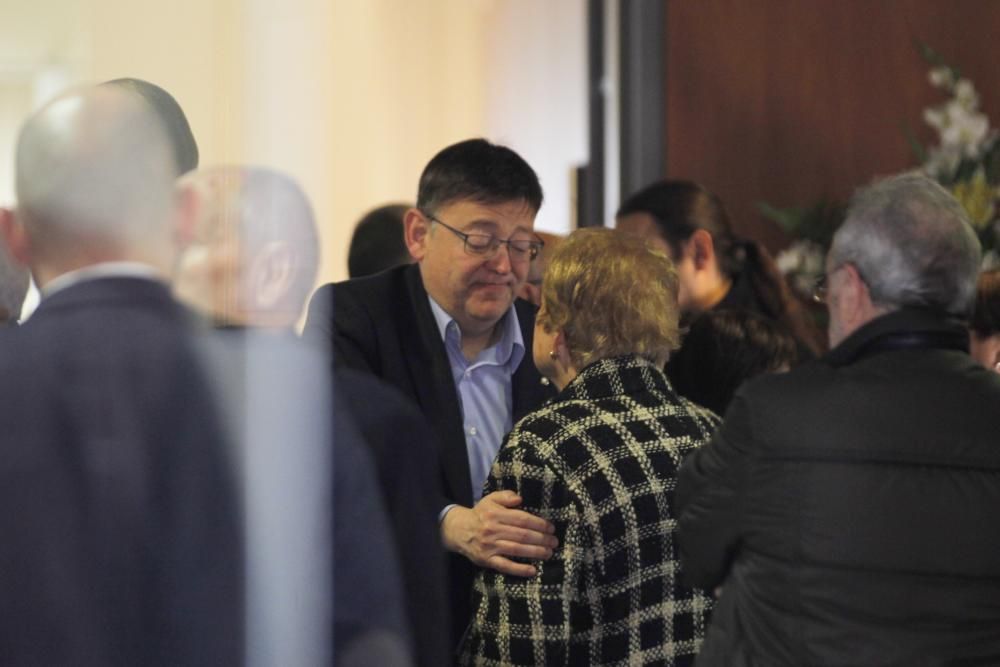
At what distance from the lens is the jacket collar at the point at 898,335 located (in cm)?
187

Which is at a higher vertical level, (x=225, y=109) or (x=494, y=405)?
(x=225, y=109)

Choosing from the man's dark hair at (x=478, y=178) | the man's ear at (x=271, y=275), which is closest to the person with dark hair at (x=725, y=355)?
the man's dark hair at (x=478, y=178)

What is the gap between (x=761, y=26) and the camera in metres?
4.62

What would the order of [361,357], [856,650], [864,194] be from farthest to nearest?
1. [361,357]
2. [864,194]
3. [856,650]

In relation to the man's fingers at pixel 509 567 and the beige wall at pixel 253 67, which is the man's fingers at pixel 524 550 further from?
the beige wall at pixel 253 67

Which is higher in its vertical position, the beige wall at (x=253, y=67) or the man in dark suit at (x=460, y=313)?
the beige wall at (x=253, y=67)

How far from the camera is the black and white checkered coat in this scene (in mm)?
1990

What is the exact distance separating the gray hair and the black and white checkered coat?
0.36 metres

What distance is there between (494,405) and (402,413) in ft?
2.60

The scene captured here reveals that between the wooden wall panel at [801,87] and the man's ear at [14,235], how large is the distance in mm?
3452

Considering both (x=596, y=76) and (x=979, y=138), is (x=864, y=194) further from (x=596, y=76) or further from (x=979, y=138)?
(x=596, y=76)

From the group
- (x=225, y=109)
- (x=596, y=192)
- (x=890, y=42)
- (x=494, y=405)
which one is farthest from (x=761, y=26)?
(x=225, y=109)

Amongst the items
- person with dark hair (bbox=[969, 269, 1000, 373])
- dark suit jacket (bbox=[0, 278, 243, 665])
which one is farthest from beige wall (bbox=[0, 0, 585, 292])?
person with dark hair (bbox=[969, 269, 1000, 373])

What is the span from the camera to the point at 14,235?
4.23 ft
